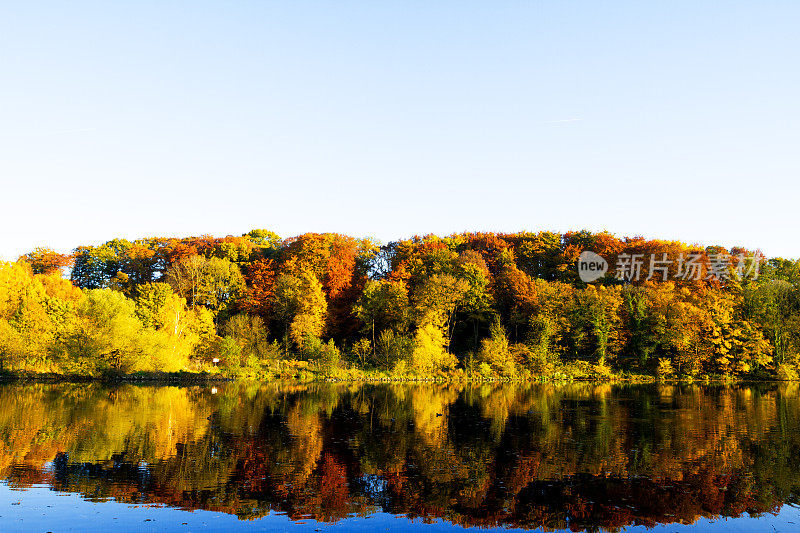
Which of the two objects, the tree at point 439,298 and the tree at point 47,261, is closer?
the tree at point 439,298

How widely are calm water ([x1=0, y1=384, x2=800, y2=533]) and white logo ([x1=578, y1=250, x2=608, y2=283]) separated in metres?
35.0

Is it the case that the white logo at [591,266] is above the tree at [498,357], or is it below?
above

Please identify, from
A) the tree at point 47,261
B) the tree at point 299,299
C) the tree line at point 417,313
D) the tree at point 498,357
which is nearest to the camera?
the tree line at point 417,313

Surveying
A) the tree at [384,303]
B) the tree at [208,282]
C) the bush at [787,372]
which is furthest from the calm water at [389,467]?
the tree at [208,282]

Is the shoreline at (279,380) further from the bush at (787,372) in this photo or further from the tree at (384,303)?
the tree at (384,303)

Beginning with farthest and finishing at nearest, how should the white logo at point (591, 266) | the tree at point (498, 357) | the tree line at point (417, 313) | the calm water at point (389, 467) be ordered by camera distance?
the white logo at point (591, 266), the tree at point (498, 357), the tree line at point (417, 313), the calm water at point (389, 467)

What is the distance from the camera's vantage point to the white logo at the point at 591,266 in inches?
2589

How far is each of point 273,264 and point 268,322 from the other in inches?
309

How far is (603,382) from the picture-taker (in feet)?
171

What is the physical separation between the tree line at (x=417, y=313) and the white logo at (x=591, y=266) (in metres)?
0.72

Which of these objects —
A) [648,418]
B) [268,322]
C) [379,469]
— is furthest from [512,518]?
[268,322]

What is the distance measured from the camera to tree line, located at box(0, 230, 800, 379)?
45.1 meters

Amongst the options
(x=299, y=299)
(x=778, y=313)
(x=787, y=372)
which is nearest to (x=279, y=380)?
(x=299, y=299)

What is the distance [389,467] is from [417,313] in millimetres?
38687
